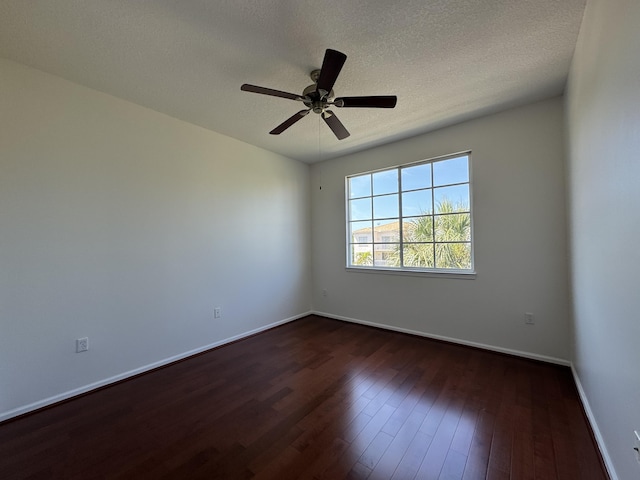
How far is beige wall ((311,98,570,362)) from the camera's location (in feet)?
8.54

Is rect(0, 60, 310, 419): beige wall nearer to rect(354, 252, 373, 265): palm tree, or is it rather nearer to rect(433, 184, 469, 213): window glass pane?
rect(354, 252, 373, 265): palm tree

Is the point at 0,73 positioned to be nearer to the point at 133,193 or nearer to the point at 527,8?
the point at 133,193

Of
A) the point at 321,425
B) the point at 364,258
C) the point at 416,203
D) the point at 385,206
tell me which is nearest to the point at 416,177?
the point at 416,203

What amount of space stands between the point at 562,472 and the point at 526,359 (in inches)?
60.0

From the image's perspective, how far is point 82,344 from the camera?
2254 mm

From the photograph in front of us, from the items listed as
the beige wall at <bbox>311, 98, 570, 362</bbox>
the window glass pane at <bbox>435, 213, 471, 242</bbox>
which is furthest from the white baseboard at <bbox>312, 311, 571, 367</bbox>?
the window glass pane at <bbox>435, 213, 471, 242</bbox>

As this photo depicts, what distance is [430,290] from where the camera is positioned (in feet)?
11.0

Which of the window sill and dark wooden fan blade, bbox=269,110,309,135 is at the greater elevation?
dark wooden fan blade, bbox=269,110,309,135

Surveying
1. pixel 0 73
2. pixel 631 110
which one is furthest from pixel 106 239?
pixel 631 110

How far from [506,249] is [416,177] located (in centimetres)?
138

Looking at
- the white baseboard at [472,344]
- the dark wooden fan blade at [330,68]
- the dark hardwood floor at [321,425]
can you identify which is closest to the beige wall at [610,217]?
the dark hardwood floor at [321,425]

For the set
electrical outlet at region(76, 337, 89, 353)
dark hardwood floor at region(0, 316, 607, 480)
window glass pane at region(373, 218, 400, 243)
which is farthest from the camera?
window glass pane at region(373, 218, 400, 243)

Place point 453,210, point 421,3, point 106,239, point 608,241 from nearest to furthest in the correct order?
point 608,241 → point 421,3 → point 106,239 → point 453,210

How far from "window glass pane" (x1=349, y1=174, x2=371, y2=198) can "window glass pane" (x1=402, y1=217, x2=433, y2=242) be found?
32.4 inches
